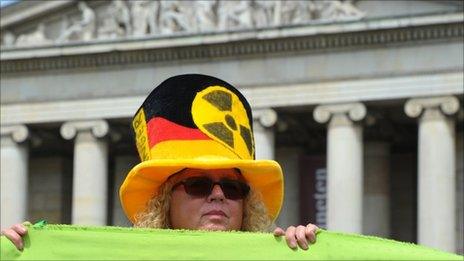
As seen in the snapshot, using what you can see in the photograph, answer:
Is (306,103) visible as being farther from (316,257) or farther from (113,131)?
(316,257)

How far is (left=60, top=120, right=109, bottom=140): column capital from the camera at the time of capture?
40.7 metres

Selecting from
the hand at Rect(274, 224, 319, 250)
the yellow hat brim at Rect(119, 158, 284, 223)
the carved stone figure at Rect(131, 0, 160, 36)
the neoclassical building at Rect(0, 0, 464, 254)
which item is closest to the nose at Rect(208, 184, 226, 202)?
the yellow hat brim at Rect(119, 158, 284, 223)

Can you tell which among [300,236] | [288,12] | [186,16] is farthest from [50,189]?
[300,236]

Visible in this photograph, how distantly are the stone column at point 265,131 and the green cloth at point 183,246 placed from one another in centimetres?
3151

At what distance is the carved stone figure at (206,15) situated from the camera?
38.6 metres

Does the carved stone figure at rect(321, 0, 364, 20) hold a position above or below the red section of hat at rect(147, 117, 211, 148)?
above

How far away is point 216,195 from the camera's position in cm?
733

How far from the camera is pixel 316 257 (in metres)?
6.27

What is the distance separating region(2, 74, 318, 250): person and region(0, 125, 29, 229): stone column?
112 ft

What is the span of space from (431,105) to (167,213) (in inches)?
1147

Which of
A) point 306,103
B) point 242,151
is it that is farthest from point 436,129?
point 242,151

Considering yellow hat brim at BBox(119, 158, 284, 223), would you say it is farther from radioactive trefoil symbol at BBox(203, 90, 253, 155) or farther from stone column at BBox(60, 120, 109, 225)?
stone column at BBox(60, 120, 109, 225)

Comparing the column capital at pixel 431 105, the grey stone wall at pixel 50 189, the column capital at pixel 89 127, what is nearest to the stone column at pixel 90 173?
the column capital at pixel 89 127

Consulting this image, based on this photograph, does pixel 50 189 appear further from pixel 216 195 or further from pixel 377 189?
pixel 216 195
